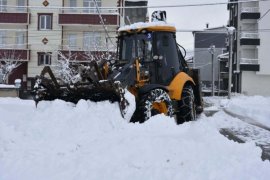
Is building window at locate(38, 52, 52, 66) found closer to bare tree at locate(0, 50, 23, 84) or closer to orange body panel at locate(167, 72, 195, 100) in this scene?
bare tree at locate(0, 50, 23, 84)

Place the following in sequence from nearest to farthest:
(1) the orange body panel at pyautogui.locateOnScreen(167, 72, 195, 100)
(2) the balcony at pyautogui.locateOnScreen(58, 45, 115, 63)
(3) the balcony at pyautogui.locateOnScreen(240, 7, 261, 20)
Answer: (1) the orange body panel at pyautogui.locateOnScreen(167, 72, 195, 100) < (2) the balcony at pyautogui.locateOnScreen(58, 45, 115, 63) < (3) the balcony at pyautogui.locateOnScreen(240, 7, 261, 20)

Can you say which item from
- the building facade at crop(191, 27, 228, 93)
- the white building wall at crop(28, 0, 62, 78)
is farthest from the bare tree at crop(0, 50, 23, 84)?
the building facade at crop(191, 27, 228, 93)

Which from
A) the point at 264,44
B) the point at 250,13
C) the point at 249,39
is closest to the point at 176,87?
the point at 249,39

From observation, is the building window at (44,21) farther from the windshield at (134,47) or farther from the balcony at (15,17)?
the windshield at (134,47)

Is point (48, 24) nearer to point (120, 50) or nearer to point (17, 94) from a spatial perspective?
point (17, 94)

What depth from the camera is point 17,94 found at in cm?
2653

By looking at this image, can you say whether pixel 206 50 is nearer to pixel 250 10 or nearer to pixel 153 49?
pixel 250 10

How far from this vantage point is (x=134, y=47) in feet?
35.3

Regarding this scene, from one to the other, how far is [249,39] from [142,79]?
130 feet

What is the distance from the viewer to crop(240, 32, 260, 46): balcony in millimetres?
47344

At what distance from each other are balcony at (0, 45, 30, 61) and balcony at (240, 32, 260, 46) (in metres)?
22.7

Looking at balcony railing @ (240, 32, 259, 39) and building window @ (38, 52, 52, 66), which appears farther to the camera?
balcony railing @ (240, 32, 259, 39)

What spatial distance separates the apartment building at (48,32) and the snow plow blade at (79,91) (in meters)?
28.9

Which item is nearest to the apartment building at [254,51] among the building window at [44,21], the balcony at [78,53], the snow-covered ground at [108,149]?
the balcony at [78,53]
